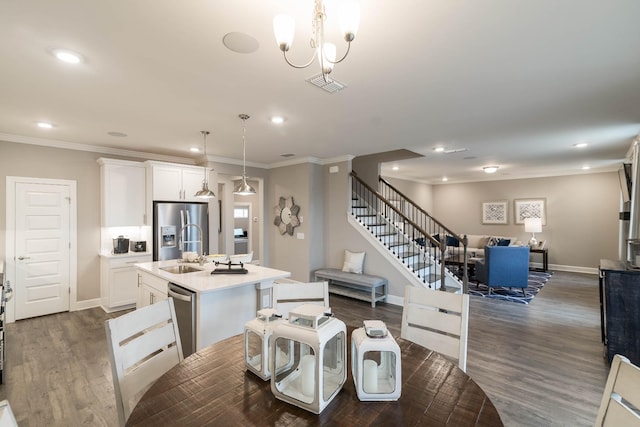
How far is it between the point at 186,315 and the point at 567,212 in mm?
9469

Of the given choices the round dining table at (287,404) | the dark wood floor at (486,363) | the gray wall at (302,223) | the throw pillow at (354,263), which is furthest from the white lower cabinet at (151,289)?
the throw pillow at (354,263)

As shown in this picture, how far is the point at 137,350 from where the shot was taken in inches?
58.7

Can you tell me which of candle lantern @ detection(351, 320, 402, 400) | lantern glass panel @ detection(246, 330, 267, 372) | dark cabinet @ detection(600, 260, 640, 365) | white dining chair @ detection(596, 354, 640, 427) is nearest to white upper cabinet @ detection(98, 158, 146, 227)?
lantern glass panel @ detection(246, 330, 267, 372)

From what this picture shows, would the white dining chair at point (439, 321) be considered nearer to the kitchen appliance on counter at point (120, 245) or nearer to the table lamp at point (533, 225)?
the kitchen appliance on counter at point (120, 245)

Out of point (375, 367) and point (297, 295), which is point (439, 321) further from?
point (297, 295)

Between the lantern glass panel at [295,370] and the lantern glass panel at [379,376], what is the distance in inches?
8.0

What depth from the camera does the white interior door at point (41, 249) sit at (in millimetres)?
4328

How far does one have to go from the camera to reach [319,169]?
6.14 m

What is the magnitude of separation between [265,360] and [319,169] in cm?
510

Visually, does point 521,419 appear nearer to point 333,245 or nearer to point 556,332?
point 556,332

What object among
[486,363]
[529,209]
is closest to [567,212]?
[529,209]

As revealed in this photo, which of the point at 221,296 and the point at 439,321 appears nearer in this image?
the point at 439,321

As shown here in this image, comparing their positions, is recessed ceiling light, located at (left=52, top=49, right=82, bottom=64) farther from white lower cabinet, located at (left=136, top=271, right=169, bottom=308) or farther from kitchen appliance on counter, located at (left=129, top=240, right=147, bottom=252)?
kitchen appliance on counter, located at (left=129, top=240, right=147, bottom=252)

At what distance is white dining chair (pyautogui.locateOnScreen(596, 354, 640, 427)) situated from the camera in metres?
0.89
